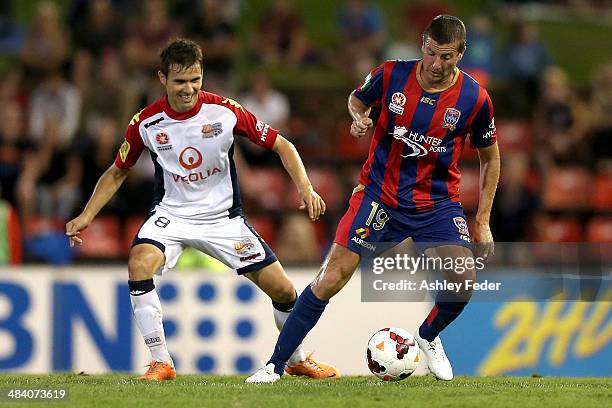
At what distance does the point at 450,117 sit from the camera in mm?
7379

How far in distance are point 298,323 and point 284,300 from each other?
0.60 metres

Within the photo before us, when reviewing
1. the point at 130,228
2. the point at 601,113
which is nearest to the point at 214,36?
the point at 130,228

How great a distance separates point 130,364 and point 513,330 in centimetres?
330

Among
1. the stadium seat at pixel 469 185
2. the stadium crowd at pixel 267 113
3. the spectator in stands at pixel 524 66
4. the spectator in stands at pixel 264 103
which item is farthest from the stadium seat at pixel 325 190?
the spectator in stands at pixel 524 66

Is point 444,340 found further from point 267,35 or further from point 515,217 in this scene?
point 267,35

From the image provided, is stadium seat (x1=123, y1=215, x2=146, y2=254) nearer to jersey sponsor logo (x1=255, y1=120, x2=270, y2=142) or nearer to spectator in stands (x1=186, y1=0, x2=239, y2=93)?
spectator in stands (x1=186, y1=0, x2=239, y2=93)

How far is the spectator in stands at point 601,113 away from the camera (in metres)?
14.6

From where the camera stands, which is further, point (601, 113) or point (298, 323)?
point (601, 113)

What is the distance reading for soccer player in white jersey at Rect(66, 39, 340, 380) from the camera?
762 cm

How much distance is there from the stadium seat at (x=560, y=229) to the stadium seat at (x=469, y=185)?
2.71 ft

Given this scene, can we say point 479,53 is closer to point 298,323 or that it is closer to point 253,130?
point 253,130

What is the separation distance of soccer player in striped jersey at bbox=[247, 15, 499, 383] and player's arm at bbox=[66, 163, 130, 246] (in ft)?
4.78

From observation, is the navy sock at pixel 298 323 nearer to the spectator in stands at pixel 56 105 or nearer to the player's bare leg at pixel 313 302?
the player's bare leg at pixel 313 302

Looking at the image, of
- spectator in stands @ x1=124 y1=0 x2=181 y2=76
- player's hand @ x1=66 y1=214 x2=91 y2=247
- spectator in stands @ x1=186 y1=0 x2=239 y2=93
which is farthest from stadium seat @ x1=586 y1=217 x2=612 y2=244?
player's hand @ x1=66 y1=214 x2=91 y2=247
